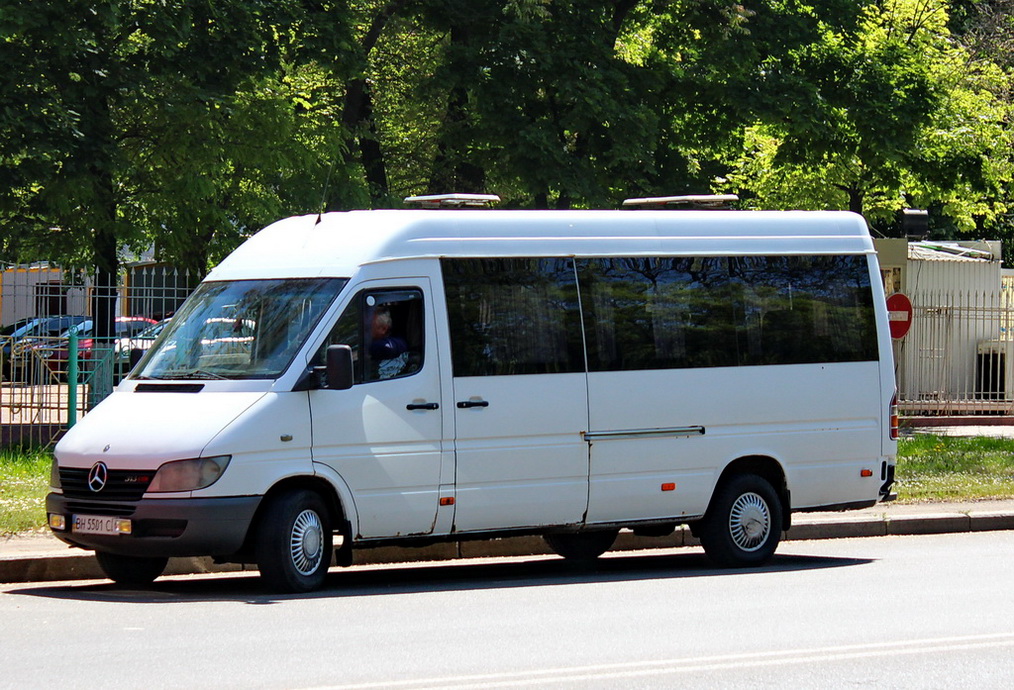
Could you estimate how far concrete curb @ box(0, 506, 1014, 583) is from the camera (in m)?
11.1

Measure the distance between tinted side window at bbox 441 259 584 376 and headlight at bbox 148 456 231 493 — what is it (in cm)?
195

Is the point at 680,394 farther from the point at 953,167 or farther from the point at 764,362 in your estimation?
the point at 953,167

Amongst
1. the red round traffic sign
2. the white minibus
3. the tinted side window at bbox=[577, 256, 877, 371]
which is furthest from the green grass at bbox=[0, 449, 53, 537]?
the red round traffic sign

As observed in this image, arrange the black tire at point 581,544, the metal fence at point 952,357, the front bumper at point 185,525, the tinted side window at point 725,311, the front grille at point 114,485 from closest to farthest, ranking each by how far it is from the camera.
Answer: the front bumper at point 185,525
the front grille at point 114,485
the tinted side window at point 725,311
the black tire at point 581,544
the metal fence at point 952,357

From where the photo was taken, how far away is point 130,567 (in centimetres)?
1080

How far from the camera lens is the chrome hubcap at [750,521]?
39.9ft

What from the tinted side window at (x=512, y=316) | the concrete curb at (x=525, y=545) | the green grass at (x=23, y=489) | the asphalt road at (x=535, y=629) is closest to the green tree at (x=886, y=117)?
the concrete curb at (x=525, y=545)

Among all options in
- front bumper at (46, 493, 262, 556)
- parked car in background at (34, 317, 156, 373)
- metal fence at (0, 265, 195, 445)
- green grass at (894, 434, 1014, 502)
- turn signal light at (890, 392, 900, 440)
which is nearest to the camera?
front bumper at (46, 493, 262, 556)

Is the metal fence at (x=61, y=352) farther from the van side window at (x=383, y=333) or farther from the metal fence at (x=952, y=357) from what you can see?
the metal fence at (x=952, y=357)

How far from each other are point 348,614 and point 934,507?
8.12m

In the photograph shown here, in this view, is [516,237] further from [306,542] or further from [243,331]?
[306,542]

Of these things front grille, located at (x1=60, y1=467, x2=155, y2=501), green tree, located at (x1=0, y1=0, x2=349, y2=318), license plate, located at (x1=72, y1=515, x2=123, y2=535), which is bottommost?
license plate, located at (x1=72, y1=515, x2=123, y2=535)

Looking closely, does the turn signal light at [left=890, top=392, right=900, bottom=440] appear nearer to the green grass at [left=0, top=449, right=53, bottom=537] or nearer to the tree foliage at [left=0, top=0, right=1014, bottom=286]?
the green grass at [left=0, top=449, right=53, bottom=537]

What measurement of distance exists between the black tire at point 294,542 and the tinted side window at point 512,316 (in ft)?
4.69
